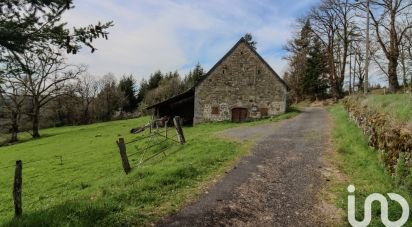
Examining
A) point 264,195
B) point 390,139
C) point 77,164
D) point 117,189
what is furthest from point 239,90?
point 117,189

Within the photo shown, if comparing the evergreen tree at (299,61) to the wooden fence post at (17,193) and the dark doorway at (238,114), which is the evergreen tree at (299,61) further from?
the wooden fence post at (17,193)

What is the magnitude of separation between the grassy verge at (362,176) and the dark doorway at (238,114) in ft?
59.4

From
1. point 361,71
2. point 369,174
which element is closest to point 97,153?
point 369,174

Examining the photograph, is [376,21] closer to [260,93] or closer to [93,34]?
[260,93]

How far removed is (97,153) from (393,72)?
84.5 feet

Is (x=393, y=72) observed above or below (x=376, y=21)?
below

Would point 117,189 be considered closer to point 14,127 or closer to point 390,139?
point 390,139

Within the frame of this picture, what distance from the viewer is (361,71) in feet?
173

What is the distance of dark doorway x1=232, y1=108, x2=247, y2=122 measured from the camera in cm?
3269

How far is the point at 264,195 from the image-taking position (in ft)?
28.3

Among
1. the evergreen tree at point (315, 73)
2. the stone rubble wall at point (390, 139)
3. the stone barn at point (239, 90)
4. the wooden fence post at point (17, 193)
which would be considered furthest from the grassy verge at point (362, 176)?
the evergreen tree at point (315, 73)

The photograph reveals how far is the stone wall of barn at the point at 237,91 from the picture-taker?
3262cm

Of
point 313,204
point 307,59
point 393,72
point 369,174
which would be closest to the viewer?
point 313,204

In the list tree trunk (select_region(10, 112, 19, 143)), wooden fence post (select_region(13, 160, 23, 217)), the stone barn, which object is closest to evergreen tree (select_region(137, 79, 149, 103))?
tree trunk (select_region(10, 112, 19, 143))
